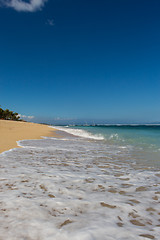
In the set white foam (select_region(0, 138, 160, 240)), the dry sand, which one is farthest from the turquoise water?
the dry sand

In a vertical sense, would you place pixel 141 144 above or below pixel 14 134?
below

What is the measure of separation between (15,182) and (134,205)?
2.61 metres

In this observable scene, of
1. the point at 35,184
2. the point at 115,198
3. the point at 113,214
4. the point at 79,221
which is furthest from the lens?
the point at 35,184

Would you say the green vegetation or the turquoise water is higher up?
the green vegetation

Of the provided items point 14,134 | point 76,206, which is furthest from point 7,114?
point 76,206

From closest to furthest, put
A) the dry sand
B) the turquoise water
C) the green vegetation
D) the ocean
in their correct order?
1. the ocean
2. the turquoise water
3. the dry sand
4. the green vegetation

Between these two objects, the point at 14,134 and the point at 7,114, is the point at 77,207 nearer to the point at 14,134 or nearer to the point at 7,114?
the point at 14,134

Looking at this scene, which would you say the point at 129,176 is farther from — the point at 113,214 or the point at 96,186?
the point at 113,214

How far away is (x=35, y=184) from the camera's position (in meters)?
3.42

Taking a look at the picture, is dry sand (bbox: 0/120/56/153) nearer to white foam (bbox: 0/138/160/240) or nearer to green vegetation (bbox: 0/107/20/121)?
white foam (bbox: 0/138/160/240)

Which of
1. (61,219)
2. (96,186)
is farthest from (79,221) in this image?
Answer: (96,186)

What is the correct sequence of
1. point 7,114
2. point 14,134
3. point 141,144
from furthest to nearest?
1. point 7,114
2. point 14,134
3. point 141,144

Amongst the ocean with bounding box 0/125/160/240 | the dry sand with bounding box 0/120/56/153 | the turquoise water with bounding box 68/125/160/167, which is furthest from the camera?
the dry sand with bounding box 0/120/56/153

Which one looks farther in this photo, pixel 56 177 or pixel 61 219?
pixel 56 177
